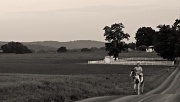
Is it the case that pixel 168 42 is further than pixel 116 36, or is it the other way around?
pixel 116 36

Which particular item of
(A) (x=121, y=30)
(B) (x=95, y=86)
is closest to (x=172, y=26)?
(A) (x=121, y=30)

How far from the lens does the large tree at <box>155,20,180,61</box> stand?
102831 mm

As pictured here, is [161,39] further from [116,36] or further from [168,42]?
[116,36]

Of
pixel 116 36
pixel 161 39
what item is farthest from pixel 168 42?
pixel 116 36

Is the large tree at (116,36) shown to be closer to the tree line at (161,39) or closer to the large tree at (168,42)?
the tree line at (161,39)

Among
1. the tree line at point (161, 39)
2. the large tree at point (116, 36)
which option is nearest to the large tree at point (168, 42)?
the tree line at point (161, 39)

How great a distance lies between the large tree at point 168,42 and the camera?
10283 centimetres

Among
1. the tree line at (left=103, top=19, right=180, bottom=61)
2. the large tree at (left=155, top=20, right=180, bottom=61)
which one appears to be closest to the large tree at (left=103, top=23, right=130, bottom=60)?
the tree line at (left=103, top=19, right=180, bottom=61)

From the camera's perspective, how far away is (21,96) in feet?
64.3

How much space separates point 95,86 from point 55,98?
8.93 metres

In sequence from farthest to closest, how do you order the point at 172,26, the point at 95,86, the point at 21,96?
the point at 172,26, the point at 95,86, the point at 21,96

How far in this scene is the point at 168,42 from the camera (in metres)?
104

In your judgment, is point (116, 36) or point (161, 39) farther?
point (116, 36)

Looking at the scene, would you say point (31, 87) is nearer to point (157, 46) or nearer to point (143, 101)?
point (143, 101)
